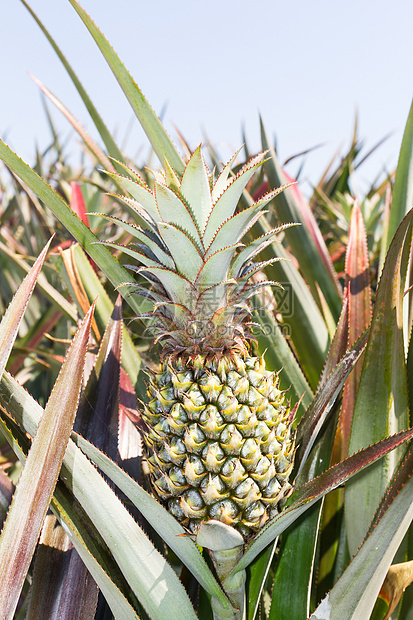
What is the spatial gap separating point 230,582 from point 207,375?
0.37m

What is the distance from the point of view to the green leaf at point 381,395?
0.77m

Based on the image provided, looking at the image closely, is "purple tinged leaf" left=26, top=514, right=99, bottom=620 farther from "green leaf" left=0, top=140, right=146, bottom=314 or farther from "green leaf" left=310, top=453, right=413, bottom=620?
"green leaf" left=0, top=140, right=146, bottom=314

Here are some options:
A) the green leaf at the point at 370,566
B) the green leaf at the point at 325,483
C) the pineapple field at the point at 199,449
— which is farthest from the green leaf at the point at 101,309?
the green leaf at the point at 370,566

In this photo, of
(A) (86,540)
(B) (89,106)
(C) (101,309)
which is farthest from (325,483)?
(B) (89,106)

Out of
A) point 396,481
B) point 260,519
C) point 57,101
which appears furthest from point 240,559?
point 57,101

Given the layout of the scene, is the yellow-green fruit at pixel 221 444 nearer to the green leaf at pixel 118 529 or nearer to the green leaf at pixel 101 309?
the green leaf at pixel 118 529

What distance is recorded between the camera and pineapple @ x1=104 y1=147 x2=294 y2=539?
65 centimetres

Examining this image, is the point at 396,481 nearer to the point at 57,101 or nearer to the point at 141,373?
the point at 141,373

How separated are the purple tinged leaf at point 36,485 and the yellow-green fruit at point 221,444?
0.17 metres

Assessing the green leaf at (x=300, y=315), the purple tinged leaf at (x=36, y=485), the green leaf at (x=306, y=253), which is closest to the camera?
the purple tinged leaf at (x=36, y=485)

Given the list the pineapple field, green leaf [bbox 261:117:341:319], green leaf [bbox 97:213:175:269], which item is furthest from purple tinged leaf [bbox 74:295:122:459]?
green leaf [bbox 261:117:341:319]

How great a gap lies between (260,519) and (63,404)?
381mm

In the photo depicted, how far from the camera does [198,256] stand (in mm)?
712

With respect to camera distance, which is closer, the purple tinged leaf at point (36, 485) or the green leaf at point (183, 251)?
the purple tinged leaf at point (36, 485)
